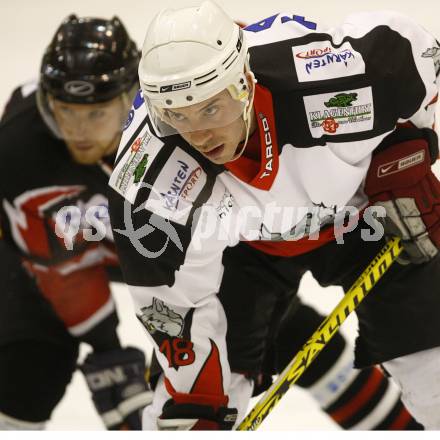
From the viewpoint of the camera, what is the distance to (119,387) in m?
3.28

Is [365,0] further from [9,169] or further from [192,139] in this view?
[192,139]

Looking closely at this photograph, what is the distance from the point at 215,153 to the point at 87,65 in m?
1.05

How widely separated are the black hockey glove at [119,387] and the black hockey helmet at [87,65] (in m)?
0.69

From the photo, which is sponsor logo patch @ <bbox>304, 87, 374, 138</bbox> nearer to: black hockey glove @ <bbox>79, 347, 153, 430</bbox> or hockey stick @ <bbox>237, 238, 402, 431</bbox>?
hockey stick @ <bbox>237, 238, 402, 431</bbox>

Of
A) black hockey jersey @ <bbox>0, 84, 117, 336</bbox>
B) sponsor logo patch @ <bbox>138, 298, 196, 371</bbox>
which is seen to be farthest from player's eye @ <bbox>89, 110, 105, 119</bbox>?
sponsor logo patch @ <bbox>138, 298, 196, 371</bbox>

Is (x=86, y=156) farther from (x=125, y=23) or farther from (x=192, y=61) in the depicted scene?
(x=125, y=23)

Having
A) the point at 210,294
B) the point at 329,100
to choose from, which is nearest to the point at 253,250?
the point at 210,294

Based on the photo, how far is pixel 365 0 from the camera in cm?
433

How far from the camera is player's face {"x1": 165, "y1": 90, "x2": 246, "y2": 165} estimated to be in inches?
87.7

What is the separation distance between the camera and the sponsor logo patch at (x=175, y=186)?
2324 mm

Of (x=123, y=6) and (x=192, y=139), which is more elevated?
(x=192, y=139)

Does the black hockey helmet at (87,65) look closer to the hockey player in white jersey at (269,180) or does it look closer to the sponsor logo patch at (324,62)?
the hockey player in white jersey at (269,180)

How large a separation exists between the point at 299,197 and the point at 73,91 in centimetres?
98

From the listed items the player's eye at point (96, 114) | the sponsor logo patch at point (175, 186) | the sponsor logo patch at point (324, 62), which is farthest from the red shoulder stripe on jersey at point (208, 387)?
the player's eye at point (96, 114)
